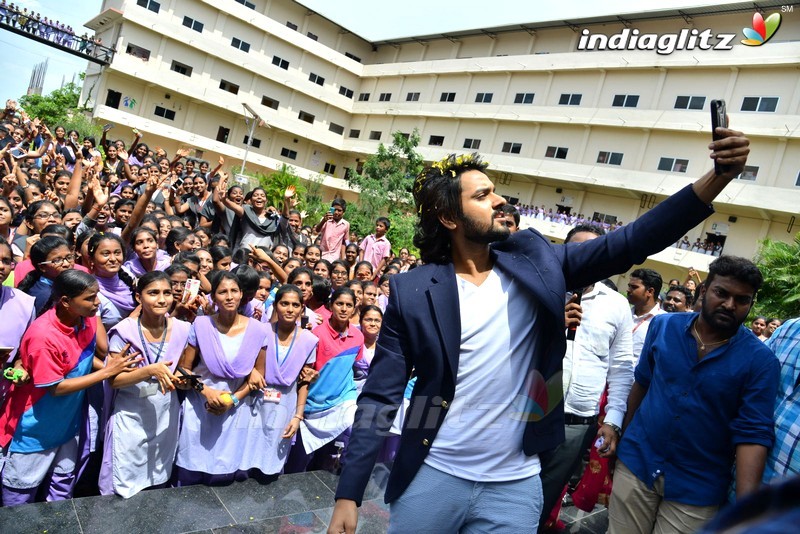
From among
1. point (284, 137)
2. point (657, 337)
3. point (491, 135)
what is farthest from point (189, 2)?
point (657, 337)

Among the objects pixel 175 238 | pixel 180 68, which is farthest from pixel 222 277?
pixel 180 68

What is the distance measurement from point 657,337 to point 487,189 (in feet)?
4.60

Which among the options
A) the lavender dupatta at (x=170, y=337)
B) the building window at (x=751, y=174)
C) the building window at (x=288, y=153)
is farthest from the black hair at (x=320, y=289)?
the building window at (x=288, y=153)

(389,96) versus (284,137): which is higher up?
(389,96)

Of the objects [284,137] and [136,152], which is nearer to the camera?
[136,152]

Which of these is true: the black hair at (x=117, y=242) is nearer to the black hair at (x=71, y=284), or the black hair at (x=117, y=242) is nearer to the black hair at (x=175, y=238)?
the black hair at (x=71, y=284)

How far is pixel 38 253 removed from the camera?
3.80 metres

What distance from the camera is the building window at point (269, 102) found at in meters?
35.8

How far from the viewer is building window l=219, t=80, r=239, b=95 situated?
3406 centimetres

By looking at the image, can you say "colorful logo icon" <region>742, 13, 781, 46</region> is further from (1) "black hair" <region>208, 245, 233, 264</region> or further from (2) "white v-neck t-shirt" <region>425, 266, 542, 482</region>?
(2) "white v-neck t-shirt" <region>425, 266, 542, 482</region>

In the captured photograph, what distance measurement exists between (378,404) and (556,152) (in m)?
29.4

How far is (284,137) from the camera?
3731 cm

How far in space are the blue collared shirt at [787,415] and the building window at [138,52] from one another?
34.1 m

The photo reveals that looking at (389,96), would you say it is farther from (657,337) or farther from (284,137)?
(657,337)
